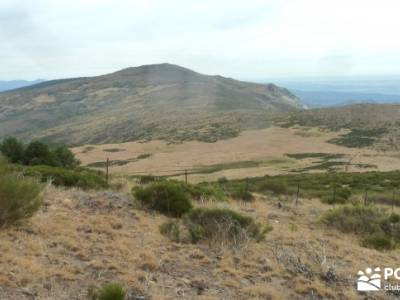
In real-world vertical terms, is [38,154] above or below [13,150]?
below

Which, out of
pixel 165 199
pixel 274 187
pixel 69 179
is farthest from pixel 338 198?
pixel 69 179

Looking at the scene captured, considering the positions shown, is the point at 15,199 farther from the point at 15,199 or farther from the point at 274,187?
the point at 274,187

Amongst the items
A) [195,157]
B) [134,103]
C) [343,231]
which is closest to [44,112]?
[134,103]

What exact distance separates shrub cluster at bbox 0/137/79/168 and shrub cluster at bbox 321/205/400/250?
1637 centimetres

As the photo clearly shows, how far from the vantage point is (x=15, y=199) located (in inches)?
331

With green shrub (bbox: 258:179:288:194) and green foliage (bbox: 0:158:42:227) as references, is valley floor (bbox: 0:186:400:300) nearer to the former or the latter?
green foliage (bbox: 0:158:42:227)

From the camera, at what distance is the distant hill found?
6194 centimetres

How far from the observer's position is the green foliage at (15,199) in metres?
8.21

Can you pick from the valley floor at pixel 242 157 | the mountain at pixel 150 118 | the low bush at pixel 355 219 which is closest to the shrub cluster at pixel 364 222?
the low bush at pixel 355 219

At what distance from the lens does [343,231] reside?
12945mm

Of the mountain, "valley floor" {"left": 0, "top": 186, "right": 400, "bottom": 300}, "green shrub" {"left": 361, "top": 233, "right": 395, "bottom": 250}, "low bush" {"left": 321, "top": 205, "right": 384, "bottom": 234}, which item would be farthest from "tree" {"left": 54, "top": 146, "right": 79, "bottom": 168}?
the mountain

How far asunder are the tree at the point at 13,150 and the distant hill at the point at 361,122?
44.9 meters

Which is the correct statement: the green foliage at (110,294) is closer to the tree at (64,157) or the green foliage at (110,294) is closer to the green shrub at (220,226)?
the green shrub at (220,226)

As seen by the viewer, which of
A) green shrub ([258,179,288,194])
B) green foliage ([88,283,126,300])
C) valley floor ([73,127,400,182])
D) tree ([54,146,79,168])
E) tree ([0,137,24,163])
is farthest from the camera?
valley floor ([73,127,400,182])
